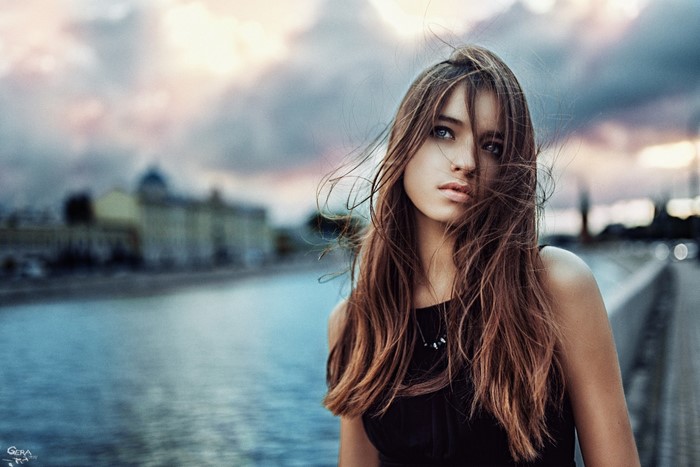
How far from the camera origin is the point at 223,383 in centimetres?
1029

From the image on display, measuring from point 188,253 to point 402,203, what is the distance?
91.0 metres

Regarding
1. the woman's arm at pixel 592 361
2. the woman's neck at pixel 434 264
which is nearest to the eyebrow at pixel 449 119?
the woman's neck at pixel 434 264

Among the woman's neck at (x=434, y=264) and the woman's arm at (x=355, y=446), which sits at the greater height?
the woman's neck at (x=434, y=264)

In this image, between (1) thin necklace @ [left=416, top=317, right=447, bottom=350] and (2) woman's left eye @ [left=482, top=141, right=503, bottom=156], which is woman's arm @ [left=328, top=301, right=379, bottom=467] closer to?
(1) thin necklace @ [left=416, top=317, right=447, bottom=350]

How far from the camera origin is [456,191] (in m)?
1.62

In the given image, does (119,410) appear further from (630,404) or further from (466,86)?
(466,86)

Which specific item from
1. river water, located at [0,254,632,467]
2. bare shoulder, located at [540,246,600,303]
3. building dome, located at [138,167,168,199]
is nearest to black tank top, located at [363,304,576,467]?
bare shoulder, located at [540,246,600,303]

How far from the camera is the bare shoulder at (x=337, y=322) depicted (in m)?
1.91

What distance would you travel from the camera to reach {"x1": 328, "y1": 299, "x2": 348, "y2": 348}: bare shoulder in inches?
75.2

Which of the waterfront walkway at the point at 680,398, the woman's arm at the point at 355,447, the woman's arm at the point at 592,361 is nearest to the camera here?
the woman's arm at the point at 592,361

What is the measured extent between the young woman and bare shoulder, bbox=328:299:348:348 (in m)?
0.11

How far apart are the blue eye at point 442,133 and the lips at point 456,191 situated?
0.34 feet

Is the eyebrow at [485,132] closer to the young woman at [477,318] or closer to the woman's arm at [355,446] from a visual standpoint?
the young woman at [477,318]

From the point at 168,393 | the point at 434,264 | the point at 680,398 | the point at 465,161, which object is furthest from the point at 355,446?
the point at 168,393
